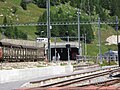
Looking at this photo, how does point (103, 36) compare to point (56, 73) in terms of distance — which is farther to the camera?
Answer: point (103, 36)

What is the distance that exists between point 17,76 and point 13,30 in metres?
110

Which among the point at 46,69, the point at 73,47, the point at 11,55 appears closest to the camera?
the point at 46,69

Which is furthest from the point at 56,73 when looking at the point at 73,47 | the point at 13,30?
the point at 13,30

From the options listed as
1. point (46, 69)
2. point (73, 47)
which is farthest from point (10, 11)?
point (46, 69)

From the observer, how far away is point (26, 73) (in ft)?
127

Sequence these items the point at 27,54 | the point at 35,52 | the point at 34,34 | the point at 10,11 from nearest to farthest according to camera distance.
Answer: the point at 27,54 → the point at 35,52 → the point at 34,34 → the point at 10,11

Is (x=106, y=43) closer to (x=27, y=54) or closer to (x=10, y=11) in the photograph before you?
(x=10, y=11)

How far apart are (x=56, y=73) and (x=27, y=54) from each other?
1908 cm

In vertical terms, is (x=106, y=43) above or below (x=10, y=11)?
below

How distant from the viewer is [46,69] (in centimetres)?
4478

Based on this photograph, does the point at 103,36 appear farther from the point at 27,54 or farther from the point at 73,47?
the point at 27,54

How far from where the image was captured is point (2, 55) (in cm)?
5066

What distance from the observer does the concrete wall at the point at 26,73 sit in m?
33.2

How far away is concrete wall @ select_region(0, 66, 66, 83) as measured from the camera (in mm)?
33159
